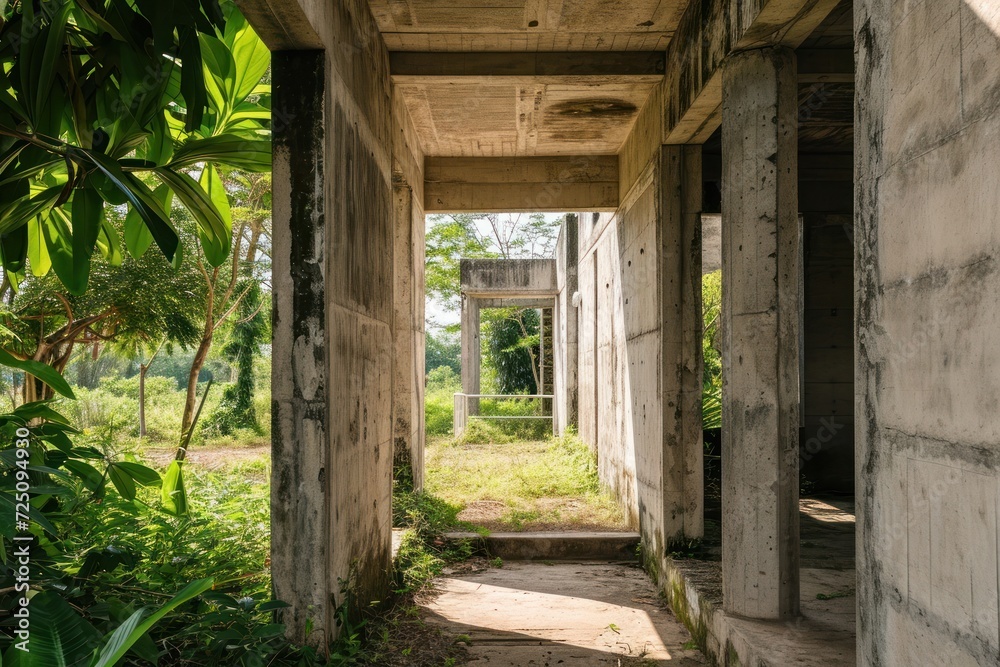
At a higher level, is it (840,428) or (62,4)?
(62,4)

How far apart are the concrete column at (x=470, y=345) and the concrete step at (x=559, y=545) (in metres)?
8.76

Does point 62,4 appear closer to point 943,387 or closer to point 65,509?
point 65,509

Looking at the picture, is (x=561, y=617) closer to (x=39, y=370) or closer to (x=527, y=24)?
(x=39, y=370)

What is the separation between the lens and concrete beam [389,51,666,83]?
511cm

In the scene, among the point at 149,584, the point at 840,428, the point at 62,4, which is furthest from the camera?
the point at 840,428

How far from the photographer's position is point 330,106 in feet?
10.5

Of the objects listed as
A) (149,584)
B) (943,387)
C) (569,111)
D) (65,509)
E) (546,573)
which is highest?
(569,111)

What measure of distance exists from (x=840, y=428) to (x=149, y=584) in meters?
7.06

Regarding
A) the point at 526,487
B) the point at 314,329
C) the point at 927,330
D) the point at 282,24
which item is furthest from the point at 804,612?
the point at 526,487

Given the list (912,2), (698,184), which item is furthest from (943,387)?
(698,184)

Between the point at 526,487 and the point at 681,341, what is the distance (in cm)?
348

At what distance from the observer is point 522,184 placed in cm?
754

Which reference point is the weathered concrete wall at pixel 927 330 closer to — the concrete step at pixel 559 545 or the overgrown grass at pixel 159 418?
the concrete step at pixel 559 545

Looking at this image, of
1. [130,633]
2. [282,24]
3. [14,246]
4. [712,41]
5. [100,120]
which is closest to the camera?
[130,633]
